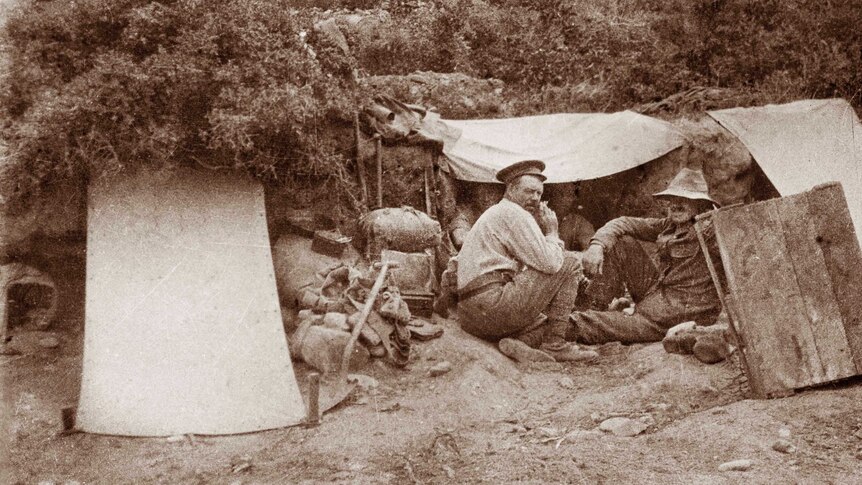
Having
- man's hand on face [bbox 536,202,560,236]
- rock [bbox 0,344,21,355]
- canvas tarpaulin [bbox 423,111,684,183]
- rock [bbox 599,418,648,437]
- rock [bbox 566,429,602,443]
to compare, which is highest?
canvas tarpaulin [bbox 423,111,684,183]

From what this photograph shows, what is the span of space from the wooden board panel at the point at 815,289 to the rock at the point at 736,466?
106 centimetres

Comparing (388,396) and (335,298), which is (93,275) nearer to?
(335,298)

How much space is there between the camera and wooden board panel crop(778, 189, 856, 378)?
475cm

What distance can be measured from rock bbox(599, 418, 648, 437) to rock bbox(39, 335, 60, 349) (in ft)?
13.2

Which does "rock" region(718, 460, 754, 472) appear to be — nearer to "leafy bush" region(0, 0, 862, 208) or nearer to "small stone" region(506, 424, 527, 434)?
"small stone" region(506, 424, 527, 434)

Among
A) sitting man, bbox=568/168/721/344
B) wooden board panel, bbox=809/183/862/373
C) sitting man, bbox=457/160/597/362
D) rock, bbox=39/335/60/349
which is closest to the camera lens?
wooden board panel, bbox=809/183/862/373

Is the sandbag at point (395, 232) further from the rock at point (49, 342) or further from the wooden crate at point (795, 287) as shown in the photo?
the wooden crate at point (795, 287)

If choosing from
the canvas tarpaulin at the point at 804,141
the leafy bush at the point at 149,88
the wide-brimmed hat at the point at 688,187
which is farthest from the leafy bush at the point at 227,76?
the wide-brimmed hat at the point at 688,187

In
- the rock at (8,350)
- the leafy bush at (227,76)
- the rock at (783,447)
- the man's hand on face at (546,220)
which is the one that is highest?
the leafy bush at (227,76)

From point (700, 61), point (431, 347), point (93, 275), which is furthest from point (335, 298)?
point (700, 61)

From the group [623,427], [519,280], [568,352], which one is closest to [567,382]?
[568,352]

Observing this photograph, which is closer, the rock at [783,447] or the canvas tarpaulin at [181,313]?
the rock at [783,447]

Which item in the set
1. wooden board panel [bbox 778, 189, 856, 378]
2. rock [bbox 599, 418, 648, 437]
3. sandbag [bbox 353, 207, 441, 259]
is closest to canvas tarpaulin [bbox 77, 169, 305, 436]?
sandbag [bbox 353, 207, 441, 259]

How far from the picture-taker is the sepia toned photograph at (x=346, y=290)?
4574 millimetres
